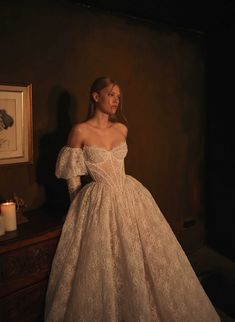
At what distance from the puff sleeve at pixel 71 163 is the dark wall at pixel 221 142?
1.64 meters

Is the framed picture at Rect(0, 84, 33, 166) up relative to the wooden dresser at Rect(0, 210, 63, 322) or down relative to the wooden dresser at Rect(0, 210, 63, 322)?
up

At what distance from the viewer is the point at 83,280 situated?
54.4 inches

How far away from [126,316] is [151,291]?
0.18 m

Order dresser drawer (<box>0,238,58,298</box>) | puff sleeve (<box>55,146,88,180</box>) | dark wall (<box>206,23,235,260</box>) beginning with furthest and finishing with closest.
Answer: dark wall (<box>206,23,235,260</box>), puff sleeve (<box>55,146,88,180</box>), dresser drawer (<box>0,238,58,298</box>)

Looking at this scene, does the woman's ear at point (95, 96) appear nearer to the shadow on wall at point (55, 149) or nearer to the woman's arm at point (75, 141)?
the woman's arm at point (75, 141)

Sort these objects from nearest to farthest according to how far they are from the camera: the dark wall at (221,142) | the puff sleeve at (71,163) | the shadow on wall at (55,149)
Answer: the puff sleeve at (71,163) < the shadow on wall at (55,149) < the dark wall at (221,142)

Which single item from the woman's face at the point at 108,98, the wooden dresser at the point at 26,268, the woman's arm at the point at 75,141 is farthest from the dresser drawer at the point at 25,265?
the woman's face at the point at 108,98

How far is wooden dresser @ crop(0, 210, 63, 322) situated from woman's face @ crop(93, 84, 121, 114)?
68 centimetres

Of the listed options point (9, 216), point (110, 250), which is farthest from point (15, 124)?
point (110, 250)

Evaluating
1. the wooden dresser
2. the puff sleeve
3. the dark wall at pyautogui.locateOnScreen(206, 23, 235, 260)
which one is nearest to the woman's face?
the puff sleeve

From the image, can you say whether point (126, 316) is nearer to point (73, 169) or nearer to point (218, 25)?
point (73, 169)

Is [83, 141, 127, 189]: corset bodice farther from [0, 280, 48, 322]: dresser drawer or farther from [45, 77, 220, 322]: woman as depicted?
[0, 280, 48, 322]: dresser drawer

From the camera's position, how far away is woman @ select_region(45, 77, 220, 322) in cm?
139

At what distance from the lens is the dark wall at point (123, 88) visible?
5.74 ft
